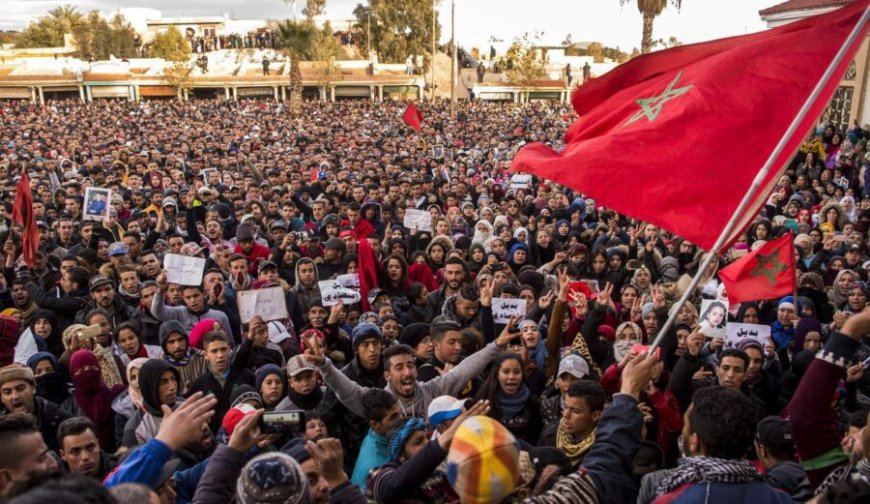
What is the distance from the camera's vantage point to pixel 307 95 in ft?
182

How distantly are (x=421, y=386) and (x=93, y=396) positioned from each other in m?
2.01

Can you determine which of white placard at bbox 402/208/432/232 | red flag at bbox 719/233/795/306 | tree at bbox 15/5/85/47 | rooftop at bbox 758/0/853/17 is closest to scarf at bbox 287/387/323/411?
red flag at bbox 719/233/795/306

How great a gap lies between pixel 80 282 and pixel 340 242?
258cm

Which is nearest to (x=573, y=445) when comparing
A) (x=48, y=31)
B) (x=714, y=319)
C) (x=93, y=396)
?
(x=714, y=319)

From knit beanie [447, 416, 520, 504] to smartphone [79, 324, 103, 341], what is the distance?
345 centimetres

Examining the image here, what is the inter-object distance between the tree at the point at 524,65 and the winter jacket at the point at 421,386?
5169 cm

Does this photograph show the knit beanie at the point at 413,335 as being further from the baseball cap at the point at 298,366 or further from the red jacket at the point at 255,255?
the red jacket at the point at 255,255

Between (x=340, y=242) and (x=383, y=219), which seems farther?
(x=383, y=219)

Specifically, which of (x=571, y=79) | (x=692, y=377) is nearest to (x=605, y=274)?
(x=692, y=377)

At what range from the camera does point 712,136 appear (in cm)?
326

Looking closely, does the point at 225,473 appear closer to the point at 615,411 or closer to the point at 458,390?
the point at 615,411

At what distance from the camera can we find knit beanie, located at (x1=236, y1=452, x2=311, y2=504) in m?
1.90

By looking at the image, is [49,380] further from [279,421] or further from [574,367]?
[574,367]

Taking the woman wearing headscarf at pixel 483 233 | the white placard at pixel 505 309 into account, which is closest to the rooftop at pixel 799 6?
the woman wearing headscarf at pixel 483 233
